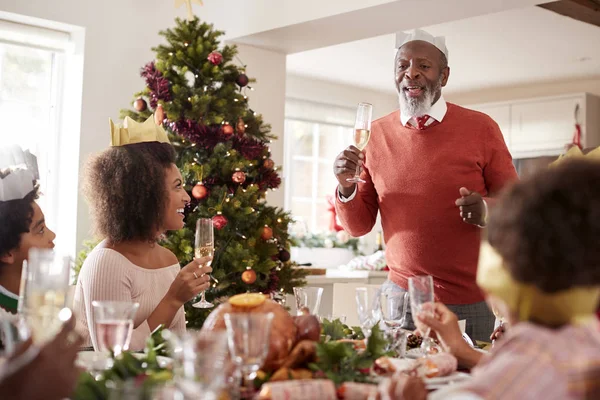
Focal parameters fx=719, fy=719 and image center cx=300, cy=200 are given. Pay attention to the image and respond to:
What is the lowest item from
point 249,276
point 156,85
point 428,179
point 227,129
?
point 249,276

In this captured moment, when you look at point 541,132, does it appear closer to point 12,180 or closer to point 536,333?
point 12,180

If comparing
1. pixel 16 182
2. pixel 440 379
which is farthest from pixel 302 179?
pixel 440 379

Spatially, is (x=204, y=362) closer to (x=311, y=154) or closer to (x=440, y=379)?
(x=440, y=379)

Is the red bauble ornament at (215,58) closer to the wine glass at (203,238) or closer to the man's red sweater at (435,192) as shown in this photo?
the man's red sweater at (435,192)

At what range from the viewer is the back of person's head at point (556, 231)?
91 centimetres

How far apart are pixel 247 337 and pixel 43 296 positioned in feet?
1.24

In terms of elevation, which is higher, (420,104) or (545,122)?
(545,122)

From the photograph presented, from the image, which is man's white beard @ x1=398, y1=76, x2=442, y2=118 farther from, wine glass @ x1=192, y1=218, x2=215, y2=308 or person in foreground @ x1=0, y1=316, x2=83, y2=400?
person in foreground @ x1=0, y1=316, x2=83, y2=400

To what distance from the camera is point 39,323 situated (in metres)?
1.26

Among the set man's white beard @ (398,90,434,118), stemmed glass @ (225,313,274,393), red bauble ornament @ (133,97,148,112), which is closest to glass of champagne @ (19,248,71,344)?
stemmed glass @ (225,313,274,393)

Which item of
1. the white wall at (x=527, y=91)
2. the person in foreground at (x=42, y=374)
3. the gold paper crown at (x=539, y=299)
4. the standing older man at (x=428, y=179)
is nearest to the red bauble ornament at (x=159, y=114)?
the standing older man at (x=428, y=179)

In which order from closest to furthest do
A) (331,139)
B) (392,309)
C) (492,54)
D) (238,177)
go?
(392,309), (238,177), (492,54), (331,139)

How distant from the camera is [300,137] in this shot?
24.8 ft

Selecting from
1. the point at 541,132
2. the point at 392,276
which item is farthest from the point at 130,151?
the point at 541,132
